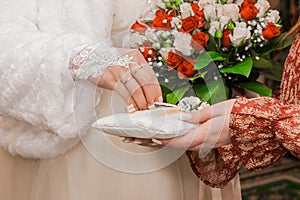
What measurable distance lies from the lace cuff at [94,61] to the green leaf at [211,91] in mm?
137

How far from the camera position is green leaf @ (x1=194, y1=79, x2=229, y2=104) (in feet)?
3.33

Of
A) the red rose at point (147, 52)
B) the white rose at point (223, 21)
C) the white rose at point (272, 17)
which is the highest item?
the white rose at point (223, 21)

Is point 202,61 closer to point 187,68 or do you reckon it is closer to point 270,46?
point 187,68

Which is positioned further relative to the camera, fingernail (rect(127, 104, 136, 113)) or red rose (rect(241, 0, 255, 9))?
red rose (rect(241, 0, 255, 9))

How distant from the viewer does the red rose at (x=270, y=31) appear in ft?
3.62

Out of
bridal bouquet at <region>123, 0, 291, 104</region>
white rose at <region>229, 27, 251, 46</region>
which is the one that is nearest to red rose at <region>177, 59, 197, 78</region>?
bridal bouquet at <region>123, 0, 291, 104</region>

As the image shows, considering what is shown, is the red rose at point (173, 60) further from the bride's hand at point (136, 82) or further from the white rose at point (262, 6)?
the white rose at point (262, 6)

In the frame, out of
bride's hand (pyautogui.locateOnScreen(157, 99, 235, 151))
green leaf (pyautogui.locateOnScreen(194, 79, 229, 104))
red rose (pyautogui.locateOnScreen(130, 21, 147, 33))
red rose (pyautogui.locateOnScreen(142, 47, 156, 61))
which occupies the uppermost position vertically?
red rose (pyautogui.locateOnScreen(130, 21, 147, 33))

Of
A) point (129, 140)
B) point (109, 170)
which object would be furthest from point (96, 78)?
point (109, 170)

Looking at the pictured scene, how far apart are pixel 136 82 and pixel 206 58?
0.14 metres

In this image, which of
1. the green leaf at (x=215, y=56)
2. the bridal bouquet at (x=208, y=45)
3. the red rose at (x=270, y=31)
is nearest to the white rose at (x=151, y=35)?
the bridal bouquet at (x=208, y=45)

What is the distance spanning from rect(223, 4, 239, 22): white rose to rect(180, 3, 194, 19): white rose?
65 millimetres

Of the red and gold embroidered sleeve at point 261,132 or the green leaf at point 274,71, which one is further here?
the green leaf at point 274,71

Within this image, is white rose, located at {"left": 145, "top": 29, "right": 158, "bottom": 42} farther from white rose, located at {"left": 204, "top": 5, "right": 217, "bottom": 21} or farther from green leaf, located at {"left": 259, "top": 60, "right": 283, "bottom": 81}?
green leaf, located at {"left": 259, "top": 60, "right": 283, "bottom": 81}
